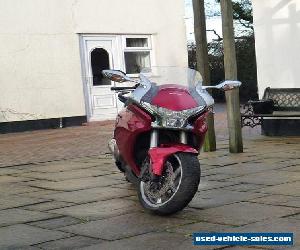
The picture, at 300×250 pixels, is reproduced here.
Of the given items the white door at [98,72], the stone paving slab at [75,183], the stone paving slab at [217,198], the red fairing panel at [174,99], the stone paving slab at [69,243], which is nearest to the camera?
the stone paving slab at [69,243]

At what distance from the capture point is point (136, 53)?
17.7 meters

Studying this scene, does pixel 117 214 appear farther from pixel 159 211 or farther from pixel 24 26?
pixel 24 26

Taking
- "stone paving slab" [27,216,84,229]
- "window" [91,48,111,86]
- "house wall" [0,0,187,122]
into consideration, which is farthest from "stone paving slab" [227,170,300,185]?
"window" [91,48,111,86]

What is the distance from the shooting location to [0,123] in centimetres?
1462

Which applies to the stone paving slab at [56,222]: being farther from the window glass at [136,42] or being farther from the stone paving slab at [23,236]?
the window glass at [136,42]

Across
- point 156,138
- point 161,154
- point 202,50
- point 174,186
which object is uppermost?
point 202,50

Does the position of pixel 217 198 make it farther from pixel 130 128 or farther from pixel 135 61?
pixel 135 61

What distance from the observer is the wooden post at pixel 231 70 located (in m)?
8.41

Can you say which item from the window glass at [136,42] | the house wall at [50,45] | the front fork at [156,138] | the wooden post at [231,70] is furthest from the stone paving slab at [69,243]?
the window glass at [136,42]

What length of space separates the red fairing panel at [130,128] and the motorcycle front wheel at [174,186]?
29 centimetres

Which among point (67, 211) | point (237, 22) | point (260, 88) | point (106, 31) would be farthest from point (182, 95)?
point (237, 22)

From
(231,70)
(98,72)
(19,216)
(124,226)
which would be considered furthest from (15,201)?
(98,72)

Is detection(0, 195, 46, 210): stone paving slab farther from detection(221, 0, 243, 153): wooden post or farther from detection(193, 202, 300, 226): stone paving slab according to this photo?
detection(221, 0, 243, 153): wooden post

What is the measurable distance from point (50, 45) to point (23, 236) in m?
12.0
